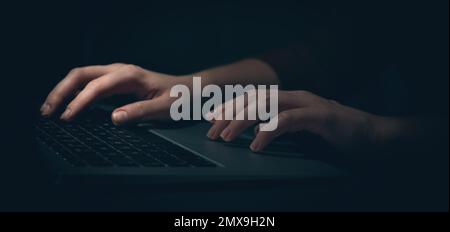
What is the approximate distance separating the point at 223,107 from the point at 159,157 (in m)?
0.20

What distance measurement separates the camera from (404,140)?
2.78ft

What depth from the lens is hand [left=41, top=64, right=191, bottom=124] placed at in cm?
86

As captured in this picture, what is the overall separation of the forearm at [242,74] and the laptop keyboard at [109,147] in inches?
11.1

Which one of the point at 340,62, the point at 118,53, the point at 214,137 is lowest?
the point at 214,137

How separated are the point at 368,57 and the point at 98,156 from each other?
0.79 meters

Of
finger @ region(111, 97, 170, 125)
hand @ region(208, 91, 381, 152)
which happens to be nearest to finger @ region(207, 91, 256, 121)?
hand @ region(208, 91, 381, 152)

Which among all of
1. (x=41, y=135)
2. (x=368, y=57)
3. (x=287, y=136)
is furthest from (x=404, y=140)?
(x=41, y=135)

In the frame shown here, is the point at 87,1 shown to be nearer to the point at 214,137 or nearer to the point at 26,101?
the point at 214,137

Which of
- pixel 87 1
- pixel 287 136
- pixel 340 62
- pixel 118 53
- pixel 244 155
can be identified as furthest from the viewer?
pixel 118 53

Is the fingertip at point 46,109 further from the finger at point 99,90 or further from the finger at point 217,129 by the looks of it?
the finger at point 217,129

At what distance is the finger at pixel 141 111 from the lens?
852 millimetres

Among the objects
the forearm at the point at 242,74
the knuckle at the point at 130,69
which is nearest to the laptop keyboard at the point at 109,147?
the knuckle at the point at 130,69

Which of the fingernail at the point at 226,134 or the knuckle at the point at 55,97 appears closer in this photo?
the fingernail at the point at 226,134

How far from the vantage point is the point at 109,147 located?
662 mm
